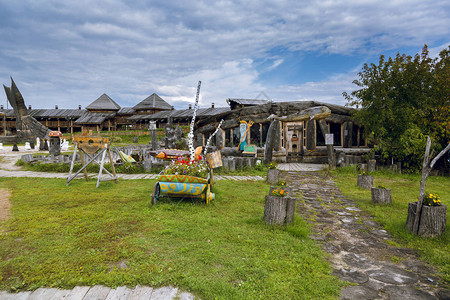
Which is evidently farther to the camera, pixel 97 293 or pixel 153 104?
pixel 153 104

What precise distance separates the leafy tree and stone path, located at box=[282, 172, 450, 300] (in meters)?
7.05

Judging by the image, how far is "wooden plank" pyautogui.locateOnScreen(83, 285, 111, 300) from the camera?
8.61 ft

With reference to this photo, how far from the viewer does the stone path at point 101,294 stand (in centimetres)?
262

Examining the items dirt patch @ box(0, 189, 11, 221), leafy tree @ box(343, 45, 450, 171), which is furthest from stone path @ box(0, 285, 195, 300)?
leafy tree @ box(343, 45, 450, 171)

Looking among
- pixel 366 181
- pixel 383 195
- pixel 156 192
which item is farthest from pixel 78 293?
pixel 366 181

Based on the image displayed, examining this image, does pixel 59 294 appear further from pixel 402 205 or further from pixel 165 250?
pixel 402 205

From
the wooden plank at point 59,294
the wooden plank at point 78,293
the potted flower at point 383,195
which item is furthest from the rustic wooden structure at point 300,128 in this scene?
the wooden plank at point 59,294

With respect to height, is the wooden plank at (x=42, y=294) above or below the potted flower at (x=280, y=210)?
below

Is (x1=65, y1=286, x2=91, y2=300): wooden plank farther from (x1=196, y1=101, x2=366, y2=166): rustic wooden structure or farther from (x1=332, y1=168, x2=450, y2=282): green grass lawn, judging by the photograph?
(x1=196, y1=101, x2=366, y2=166): rustic wooden structure

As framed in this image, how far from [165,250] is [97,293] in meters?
1.09

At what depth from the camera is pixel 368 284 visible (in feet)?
9.75

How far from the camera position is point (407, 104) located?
37.0 feet

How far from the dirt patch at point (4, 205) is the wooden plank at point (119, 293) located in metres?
4.05

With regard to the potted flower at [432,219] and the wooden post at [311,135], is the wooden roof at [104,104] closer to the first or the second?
the wooden post at [311,135]
